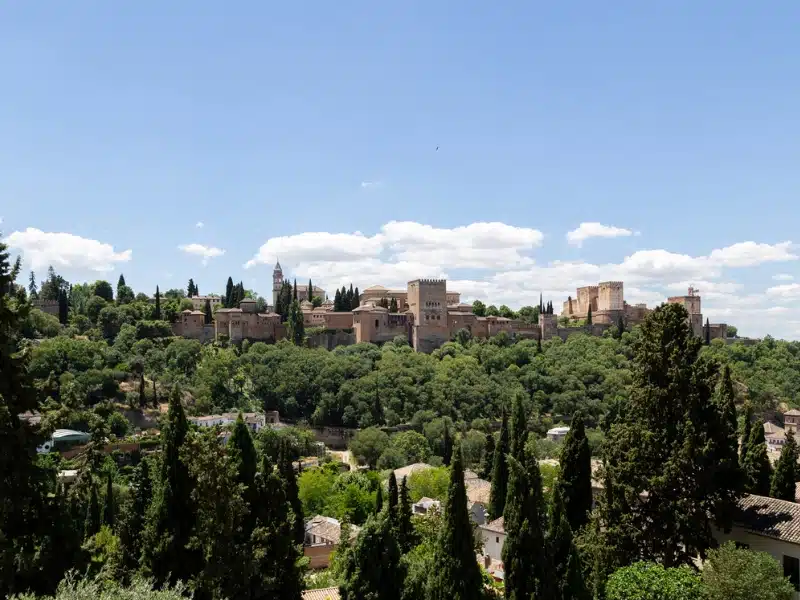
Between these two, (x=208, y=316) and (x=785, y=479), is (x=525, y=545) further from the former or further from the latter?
(x=208, y=316)

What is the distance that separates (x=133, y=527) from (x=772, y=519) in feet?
46.3

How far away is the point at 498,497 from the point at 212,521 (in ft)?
53.6

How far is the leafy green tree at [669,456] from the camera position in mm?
14445

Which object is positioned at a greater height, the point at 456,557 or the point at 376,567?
the point at 456,557

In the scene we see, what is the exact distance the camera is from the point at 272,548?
42.9 feet

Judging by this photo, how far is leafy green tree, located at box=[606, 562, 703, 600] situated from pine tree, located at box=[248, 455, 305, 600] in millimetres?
6197

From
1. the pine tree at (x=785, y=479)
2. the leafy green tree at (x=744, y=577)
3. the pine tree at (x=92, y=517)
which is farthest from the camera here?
the pine tree at (x=92, y=517)

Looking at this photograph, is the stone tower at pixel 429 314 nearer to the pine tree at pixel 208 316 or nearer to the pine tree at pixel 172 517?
the pine tree at pixel 208 316

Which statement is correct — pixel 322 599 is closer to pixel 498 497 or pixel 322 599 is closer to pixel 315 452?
pixel 498 497

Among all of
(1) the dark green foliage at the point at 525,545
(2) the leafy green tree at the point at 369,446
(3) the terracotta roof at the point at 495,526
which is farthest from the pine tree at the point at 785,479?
(2) the leafy green tree at the point at 369,446

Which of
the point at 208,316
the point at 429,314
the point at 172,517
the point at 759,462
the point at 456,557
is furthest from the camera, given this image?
the point at 429,314

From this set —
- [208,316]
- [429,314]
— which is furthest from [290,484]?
[429,314]

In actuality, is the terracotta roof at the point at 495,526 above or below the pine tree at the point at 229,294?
below

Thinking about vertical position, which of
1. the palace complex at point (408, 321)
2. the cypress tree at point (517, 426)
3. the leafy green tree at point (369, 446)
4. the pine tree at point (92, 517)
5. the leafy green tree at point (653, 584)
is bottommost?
the leafy green tree at point (369, 446)
